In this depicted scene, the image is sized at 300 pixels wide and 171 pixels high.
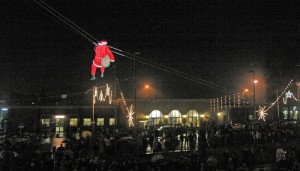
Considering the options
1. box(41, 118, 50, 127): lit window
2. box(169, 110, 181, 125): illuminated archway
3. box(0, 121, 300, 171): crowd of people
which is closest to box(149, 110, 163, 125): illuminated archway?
box(169, 110, 181, 125): illuminated archway

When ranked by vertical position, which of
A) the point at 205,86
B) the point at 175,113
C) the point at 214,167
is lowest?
the point at 214,167

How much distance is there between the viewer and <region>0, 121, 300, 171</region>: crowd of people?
→ 16.8 metres

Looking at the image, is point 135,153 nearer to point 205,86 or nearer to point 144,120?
point 144,120

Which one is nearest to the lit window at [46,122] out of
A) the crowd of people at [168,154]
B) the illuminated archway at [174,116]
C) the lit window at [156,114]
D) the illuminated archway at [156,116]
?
the illuminated archway at [156,116]

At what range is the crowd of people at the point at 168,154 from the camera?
55.2 feet

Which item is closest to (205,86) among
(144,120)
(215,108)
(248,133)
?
(215,108)

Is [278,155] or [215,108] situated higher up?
[215,108]

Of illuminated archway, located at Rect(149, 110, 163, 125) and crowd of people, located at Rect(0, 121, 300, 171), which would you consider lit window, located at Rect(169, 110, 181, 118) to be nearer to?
illuminated archway, located at Rect(149, 110, 163, 125)

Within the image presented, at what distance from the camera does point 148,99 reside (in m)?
46.3

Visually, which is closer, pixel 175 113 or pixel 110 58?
pixel 110 58

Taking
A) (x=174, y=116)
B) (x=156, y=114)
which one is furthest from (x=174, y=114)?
(x=156, y=114)

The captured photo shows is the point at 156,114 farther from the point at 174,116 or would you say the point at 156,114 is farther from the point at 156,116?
the point at 174,116

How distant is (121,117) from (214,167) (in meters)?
28.2

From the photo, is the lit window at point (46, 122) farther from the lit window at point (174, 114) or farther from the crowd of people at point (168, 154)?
the crowd of people at point (168, 154)
